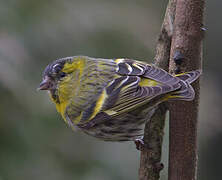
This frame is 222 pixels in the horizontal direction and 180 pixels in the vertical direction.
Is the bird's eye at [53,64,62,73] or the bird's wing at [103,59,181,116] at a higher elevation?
the bird's eye at [53,64,62,73]

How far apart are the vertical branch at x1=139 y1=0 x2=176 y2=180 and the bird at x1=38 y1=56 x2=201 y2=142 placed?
0.08 meters

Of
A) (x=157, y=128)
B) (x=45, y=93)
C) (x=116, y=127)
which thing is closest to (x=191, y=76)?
(x=157, y=128)

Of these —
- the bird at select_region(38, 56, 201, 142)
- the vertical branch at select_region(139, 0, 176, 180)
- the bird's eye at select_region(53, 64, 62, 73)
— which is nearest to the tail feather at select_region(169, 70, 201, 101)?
the bird at select_region(38, 56, 201, 142)

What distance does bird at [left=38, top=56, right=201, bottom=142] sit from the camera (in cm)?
332

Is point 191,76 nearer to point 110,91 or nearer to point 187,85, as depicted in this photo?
point 187,85

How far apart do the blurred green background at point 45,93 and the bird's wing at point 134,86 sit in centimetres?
79

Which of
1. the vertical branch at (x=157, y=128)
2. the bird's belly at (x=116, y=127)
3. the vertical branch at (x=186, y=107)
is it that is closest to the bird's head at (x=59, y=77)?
the bird's belly at (x=116, y=127)

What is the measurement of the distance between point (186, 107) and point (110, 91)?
2.82 feet

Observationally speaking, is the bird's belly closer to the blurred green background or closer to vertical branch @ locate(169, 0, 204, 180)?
the blurred green background

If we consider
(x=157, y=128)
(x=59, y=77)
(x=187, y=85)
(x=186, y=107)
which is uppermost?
(x=59, y=77)

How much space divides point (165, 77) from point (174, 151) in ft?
1.96

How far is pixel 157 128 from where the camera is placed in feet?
11.3

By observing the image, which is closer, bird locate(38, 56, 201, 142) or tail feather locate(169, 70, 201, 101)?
tail feather locate(169, 70, 201, 101)

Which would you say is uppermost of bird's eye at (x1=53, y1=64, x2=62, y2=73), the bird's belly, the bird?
bird's eye at (x1=53, y1=64, x2=62, y2=73)
